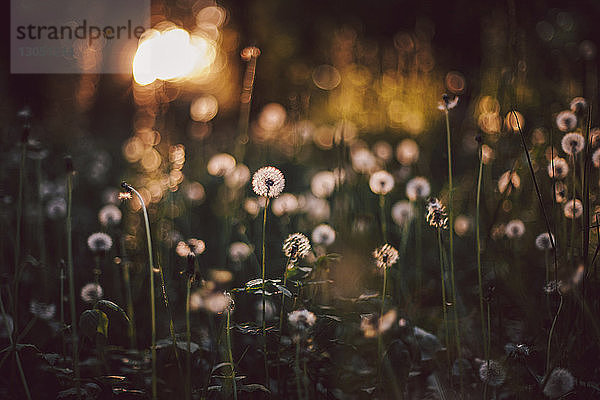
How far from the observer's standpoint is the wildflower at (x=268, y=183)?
1016mm

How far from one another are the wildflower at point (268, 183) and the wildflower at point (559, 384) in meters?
0.60

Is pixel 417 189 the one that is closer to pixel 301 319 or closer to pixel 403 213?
pixel 403 213

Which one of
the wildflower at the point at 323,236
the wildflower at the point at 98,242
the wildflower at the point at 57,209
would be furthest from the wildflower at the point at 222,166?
the wildflower at the point at 98,242

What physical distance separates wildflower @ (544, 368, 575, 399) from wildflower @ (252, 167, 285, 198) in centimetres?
60

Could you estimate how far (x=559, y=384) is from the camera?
0.84 m

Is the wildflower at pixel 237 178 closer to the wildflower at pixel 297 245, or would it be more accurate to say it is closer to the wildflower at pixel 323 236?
the wildflower at pixel 323 236

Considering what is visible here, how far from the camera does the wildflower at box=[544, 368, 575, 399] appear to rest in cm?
83

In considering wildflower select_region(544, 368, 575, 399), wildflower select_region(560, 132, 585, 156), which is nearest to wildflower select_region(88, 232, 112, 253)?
wildflower select_region(544, 368, 575, 399)

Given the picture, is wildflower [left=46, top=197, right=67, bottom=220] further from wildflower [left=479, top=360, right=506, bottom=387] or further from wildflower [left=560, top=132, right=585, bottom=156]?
wildflower [left=560, top=132, right=585, bottom=156]

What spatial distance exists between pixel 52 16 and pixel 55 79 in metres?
3.04

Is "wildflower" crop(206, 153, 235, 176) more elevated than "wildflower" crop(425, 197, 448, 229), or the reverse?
"wildflower" crop(206, 153, 235, 176)

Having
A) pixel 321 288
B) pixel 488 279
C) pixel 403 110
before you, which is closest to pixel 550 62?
pixel 403 110

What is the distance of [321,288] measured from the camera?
1.15 m

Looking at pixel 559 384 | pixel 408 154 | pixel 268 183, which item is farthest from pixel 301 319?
pixel 408 154
